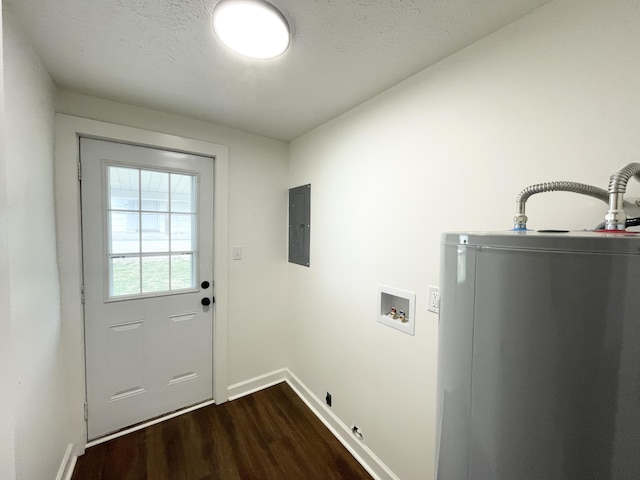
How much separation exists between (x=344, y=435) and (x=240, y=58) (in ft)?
7.57

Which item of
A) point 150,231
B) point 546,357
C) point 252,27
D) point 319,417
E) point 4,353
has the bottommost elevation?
point 319,417

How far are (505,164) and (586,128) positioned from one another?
0.23 m

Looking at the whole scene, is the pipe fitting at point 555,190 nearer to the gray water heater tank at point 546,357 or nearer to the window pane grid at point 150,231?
the gray water heater tank at point 546,357

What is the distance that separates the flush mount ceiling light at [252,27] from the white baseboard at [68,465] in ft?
7.58

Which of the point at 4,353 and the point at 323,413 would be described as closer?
the point at 4,353

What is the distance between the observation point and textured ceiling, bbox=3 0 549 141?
3.04ft

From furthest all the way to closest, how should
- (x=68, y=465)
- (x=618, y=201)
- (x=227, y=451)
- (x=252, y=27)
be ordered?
(x=227, y=451), (x=68, y=465), (x=252, y=27), (x=618, y=201)

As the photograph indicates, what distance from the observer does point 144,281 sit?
1.78m

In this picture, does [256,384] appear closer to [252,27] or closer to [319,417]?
[319,417]

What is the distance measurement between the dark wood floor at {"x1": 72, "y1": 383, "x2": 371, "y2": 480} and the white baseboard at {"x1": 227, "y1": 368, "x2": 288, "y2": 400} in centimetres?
15

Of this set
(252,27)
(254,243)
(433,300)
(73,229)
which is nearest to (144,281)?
(73,229)

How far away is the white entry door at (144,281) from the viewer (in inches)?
63.8

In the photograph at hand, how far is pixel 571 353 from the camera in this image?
0.45m

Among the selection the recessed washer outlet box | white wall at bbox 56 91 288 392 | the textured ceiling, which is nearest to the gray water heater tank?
the recessed washer outlet box
